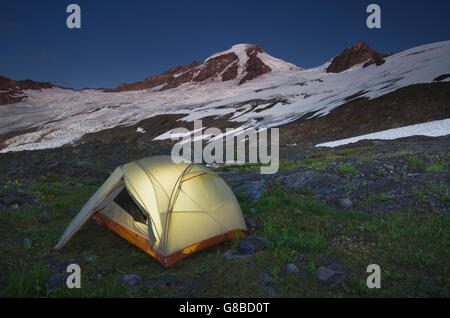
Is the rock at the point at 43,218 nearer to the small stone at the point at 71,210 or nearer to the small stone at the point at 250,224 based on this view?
the small stone at the point at 71,210

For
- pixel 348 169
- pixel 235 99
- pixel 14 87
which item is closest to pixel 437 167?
pixel 348 169

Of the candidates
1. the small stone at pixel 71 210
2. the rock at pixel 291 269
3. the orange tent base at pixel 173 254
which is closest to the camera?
the rock at pixel 291 269

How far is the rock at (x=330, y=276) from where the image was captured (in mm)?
4352

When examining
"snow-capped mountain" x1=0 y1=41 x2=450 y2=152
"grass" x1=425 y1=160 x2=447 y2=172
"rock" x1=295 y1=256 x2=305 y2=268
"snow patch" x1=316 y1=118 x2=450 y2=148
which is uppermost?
"snow-capped mountain" x1=0 y1=41 x2=450 y2=152

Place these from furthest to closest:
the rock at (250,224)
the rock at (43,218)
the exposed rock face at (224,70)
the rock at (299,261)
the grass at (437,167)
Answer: the exposed rock face at (224,70) < the grass at (437,167) < the rock at (43,218) < the rock at (250,224) < the rock at (299,261)

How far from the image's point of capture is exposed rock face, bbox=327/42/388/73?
319 feet

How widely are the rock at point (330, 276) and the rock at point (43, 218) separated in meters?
6.88

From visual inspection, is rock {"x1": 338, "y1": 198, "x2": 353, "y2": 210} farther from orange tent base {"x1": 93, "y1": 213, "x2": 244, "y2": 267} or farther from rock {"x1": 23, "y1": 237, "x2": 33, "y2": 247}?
rock {"x1": 23, "y1": 237, "x2": 33, "y2": 247}

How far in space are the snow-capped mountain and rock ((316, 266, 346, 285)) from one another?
2505 centimetres

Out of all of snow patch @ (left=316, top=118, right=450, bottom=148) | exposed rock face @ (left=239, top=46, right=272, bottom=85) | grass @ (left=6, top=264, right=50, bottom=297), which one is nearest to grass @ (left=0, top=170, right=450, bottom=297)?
grass @ (left=6, top=264, right=50, bottom=297)

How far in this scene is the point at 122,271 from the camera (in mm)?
4742

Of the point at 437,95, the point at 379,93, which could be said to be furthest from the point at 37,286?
the point at 379,93

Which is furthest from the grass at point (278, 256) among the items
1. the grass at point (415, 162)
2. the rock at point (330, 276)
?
the grass at point (415, 162)
